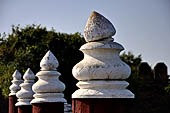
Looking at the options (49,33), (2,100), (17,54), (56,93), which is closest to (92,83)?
(56,93)

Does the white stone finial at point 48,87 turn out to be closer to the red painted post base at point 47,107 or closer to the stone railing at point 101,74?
the red painted post base at point 47,107

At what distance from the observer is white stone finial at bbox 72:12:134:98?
3277 millimetres

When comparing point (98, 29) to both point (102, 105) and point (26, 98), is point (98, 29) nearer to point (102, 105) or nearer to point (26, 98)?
point (102, 105)

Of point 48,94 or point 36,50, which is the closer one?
point 48,94

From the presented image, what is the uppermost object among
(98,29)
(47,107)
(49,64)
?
(98,29)

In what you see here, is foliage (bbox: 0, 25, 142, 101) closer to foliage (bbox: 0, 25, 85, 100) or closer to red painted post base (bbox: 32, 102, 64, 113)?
foliage (bbox: 0, 25, 85, 100)

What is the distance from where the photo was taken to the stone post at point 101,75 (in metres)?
3.26

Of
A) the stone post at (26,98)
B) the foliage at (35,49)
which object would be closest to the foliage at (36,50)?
the foliage at (35,49)

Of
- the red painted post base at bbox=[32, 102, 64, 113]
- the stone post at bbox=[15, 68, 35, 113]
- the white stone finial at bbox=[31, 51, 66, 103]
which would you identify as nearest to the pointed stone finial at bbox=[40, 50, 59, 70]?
the white stone finial at bbox=[31, 51, 66, 103]

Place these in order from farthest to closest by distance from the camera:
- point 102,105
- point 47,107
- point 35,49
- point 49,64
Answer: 1. point 35,49
2. point 49,64
3. point 47,107
4. point 102,105

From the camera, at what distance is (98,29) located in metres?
3.44

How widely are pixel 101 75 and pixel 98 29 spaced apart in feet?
1.29

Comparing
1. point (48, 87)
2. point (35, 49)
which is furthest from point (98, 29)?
point (35, 49)

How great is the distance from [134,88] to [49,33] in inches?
228
